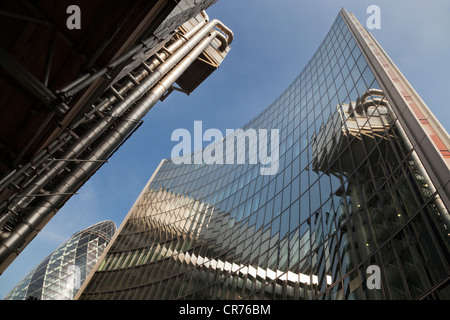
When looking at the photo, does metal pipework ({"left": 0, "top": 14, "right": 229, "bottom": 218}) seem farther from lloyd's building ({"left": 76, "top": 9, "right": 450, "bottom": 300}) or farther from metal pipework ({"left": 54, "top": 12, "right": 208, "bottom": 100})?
lloyd's building ({"left": 76, "top": 9, "right": 450, "bottom": 300})

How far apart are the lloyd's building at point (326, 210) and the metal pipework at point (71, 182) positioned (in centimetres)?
1289

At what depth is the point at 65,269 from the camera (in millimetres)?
107000

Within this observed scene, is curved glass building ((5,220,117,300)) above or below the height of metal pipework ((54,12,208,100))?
above

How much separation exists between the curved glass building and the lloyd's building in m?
73.7

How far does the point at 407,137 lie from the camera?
14.0 metres

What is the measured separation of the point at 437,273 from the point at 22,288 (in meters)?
137

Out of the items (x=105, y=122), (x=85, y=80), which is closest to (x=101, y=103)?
(x=105, y=122)

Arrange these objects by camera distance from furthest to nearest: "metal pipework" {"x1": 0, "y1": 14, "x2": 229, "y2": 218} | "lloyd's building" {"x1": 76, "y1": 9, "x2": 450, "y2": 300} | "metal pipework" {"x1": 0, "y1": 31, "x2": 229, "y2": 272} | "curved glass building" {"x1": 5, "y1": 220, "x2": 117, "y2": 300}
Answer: "curved glass building" {"x1": 5, "y1": 220, "x2": 117, "y2": 300}, "lloyd's building" {"x1": 76, "y1": 9, "x2": 450, "y2": 300}, "metal pipework" {"x1": 0, "y1": 31, "x2": 229, "y2": 272}, "metal pipework" {"x1": 0, "y1": 14, "x2": 229, "y2": 218}

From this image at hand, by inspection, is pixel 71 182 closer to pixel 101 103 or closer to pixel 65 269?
pixel 101 103

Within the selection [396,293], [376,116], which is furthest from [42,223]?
[376,116]

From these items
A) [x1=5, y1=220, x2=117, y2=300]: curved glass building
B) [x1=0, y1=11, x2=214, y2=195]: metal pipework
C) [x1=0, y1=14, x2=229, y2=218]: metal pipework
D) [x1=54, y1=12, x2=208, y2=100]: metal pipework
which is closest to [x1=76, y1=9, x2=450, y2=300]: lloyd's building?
[x1=54, y1=12, x2=208, y2=100]: metal pipework

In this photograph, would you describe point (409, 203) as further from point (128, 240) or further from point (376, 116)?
point (128, 240)

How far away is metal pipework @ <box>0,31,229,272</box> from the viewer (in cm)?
937

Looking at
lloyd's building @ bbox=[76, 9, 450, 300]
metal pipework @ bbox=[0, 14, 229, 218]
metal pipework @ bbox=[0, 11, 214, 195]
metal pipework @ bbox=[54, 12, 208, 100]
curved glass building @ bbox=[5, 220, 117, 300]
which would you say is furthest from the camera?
curved glass building @ bbox=[5, 220, 117, 300]
